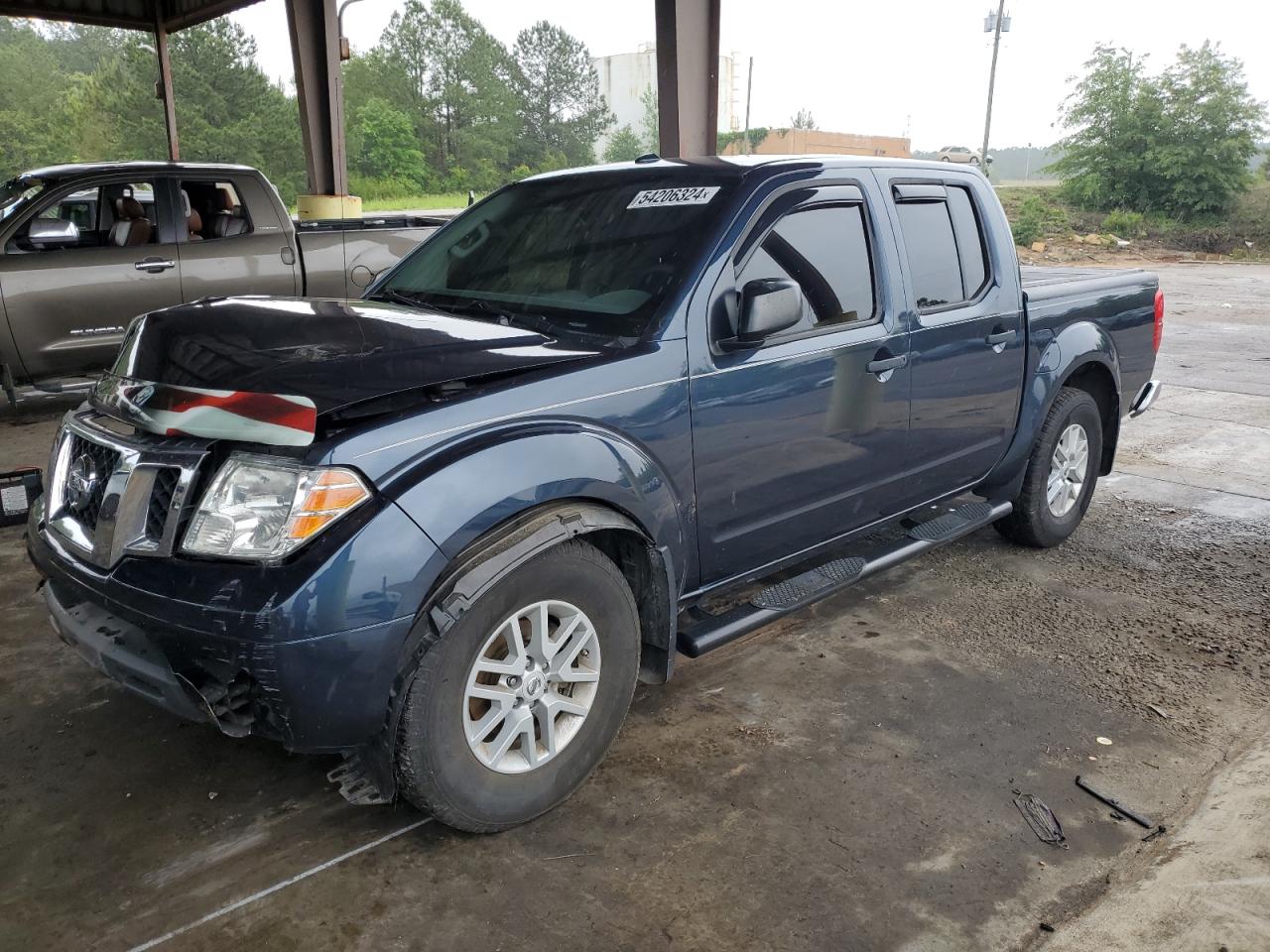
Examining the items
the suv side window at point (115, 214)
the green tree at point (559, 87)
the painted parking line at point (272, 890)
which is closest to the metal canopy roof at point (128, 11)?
the suv side window at point (115, 214)

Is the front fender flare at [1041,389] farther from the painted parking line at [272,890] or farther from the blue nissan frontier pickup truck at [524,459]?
the painted parking line at [272,890]

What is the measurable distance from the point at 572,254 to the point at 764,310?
0.78 metres

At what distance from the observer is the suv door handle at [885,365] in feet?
11.7

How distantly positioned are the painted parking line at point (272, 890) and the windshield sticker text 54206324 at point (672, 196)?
2.09 m

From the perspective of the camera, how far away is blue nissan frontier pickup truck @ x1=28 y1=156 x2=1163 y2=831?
2342 mm

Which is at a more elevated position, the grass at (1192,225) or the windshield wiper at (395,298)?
the windshield wiper at (395,298)

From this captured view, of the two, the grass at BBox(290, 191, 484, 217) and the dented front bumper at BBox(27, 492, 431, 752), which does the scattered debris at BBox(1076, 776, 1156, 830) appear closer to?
the dented front bumper at BBox(27, 492, 431, 752)

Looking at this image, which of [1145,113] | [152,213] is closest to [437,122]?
[1145,113]

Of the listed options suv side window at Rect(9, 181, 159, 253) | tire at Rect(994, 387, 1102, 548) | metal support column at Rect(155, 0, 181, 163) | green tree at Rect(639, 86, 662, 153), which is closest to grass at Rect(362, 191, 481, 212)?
green tree at Rect(639, 86, 662, 153)

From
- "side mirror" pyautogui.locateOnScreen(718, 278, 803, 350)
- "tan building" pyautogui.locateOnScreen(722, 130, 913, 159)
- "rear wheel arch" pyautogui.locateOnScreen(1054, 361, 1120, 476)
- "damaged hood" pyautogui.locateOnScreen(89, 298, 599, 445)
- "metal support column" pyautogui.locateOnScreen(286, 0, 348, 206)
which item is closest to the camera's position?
"damaged hood" pyautogui.locateOnScreen(89, 298, 599, 445)

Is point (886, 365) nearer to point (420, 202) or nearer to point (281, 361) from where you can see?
point (281, 361)

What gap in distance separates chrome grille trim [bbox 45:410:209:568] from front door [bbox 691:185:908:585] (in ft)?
4.67

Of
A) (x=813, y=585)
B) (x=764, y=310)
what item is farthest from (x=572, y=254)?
(x=813, y=585)

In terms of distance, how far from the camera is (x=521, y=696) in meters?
2.66
